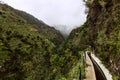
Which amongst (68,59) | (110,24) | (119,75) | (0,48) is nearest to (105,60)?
(110,24)

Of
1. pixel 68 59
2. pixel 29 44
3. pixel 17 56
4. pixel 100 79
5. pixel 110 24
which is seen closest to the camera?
pixel 100 79

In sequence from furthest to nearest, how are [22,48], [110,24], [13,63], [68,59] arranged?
[22,48]
[13,63]
[68,59]
[110,24]

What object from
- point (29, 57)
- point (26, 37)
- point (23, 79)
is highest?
point (26, 37)

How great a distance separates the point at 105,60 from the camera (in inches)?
880

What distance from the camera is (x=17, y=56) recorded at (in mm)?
90812

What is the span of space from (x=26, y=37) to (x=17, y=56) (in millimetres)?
22431

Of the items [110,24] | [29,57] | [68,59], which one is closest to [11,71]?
[29,57]

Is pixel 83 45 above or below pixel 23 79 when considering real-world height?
above

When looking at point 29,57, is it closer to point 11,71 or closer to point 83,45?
point 11,71

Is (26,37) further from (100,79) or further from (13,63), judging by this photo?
(100,79)

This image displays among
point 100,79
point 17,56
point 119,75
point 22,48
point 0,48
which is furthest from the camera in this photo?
point 22,48

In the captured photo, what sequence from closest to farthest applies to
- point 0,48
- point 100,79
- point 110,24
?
point 100,79 < point 110,24 < point 0,48

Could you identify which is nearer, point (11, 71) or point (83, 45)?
point (83, 45)

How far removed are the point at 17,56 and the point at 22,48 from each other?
7656 millimetres
